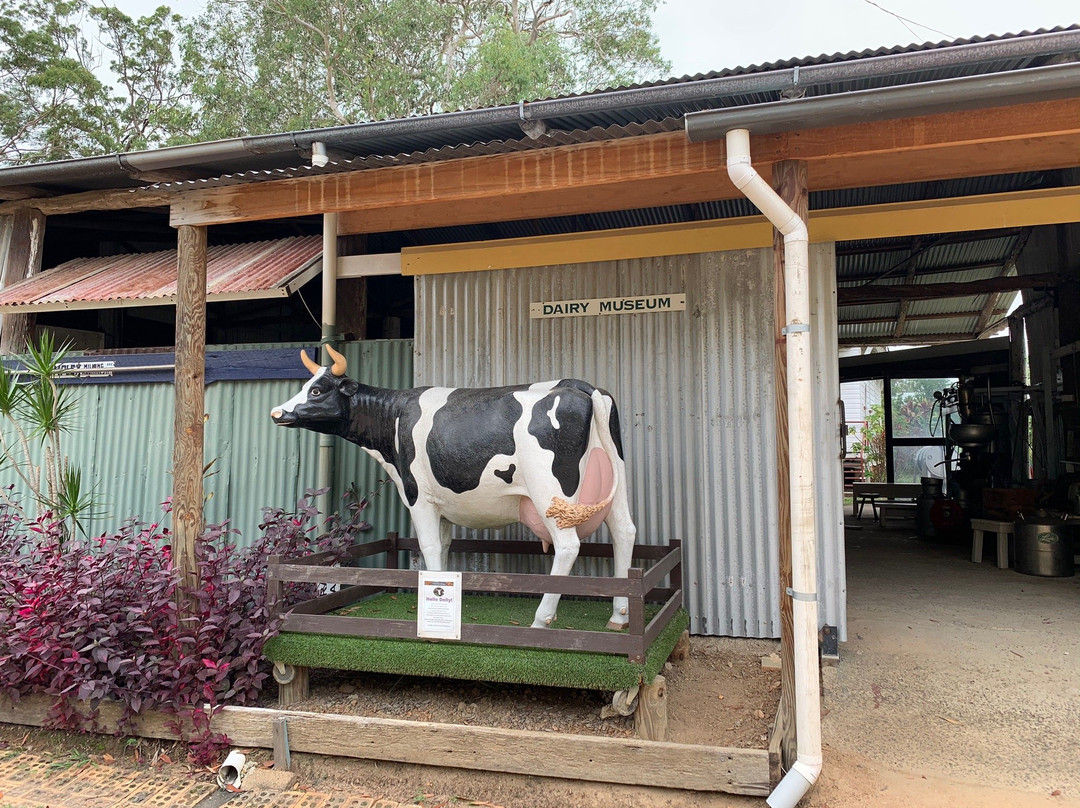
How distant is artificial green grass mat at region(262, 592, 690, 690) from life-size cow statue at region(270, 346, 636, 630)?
0.39 m

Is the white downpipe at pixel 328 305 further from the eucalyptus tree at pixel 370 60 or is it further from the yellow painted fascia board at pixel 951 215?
the eucalyptus tree at pixel 370 60

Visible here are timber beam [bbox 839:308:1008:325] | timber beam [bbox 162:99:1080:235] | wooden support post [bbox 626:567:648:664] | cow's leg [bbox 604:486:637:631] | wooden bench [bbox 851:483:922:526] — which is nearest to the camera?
timber beam [bbox 162:99:1080:235]

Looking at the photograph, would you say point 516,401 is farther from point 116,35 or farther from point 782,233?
point 116,35

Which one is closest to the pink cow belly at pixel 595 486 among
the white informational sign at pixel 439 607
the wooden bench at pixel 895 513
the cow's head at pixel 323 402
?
the white informational sign at pixel 439 607

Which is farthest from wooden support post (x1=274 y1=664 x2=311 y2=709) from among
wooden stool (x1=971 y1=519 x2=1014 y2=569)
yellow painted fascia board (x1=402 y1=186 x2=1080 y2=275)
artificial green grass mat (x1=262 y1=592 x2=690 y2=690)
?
wooden stool (x1=971 y1=519 x2=1014 y2=569)

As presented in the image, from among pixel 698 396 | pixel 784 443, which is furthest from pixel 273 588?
pixel 698 396

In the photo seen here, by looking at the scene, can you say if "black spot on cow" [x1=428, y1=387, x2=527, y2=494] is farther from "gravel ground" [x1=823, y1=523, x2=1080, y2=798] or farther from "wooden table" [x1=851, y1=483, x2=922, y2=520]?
"wooden table" [x1=851, y1=483, x2=922, y2=520]

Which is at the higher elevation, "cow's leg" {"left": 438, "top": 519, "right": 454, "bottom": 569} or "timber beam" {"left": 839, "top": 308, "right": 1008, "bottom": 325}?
"timber beam" {"left": 839, "top": 308, "right": 1008, "bottom": 325}

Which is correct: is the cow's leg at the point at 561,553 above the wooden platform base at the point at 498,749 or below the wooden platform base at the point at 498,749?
above

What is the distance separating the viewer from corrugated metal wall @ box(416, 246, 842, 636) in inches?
196

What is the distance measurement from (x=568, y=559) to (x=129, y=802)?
8.28 ft

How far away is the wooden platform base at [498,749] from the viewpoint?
127 inches

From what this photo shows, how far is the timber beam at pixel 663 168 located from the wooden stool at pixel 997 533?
4398mm

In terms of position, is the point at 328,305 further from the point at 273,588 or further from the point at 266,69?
the point at 266,69
